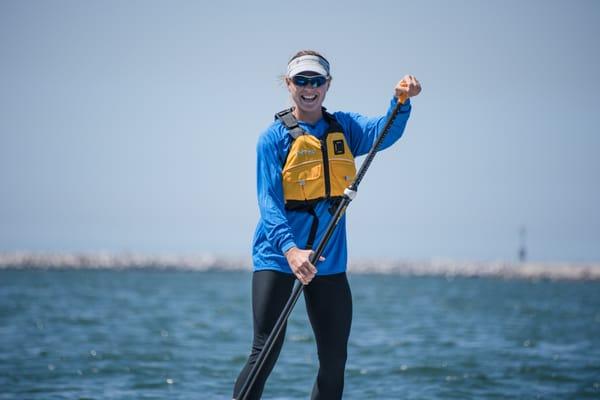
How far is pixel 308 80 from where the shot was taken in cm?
516

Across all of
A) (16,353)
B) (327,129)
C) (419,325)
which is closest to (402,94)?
(327,129)

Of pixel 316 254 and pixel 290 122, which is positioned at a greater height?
pixel 290 122

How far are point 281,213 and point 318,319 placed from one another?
808 mm

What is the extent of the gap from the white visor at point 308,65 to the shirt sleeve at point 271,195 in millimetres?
475

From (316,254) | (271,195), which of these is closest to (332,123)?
(271,195)

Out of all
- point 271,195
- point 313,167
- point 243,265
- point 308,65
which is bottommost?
point 243,265

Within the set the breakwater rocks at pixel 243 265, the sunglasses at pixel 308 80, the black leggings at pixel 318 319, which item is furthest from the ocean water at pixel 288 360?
the breakwater rocks at pixel 243 265

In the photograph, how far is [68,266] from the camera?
106 metres

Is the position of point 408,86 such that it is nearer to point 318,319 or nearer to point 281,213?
point 281,213

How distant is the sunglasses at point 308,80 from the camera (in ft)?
16.9

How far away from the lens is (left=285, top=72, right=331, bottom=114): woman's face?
519 cm

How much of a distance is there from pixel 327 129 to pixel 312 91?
29 cm

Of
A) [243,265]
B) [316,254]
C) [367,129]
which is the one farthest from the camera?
[243,265]

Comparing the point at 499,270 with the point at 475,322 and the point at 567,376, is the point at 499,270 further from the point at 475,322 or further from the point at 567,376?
the point at 567,376
